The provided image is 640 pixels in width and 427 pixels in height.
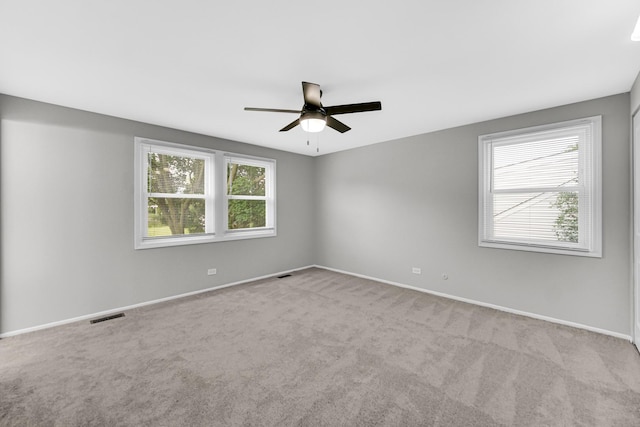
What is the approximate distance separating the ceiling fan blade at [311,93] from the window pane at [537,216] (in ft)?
9.44

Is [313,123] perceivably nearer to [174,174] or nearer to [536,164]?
[174,174]

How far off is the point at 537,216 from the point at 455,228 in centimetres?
96

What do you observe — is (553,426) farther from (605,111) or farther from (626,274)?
(605,111)

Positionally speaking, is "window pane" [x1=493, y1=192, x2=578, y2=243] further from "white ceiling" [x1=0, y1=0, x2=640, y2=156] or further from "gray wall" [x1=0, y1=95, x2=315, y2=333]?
"gray wall" [x1=0, y1=95, x2=315, y2=333]

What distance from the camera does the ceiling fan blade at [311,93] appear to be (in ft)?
7.04

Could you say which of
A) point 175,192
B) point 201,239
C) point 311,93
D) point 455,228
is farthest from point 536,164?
point 175,192

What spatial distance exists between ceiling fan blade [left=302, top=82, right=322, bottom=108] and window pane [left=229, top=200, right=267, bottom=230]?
283 centimetres

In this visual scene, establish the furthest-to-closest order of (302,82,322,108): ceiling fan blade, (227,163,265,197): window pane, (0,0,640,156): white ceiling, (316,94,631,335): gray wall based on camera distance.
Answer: (227,163,265,197): window pane → (316,94,631,335): gray wall → (302,82,322,108): ceiling fan blade → (0,0,640,156): white ceiling

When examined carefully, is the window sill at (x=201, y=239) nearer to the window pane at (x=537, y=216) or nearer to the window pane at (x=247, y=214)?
the window pane at (x=247, y=214)

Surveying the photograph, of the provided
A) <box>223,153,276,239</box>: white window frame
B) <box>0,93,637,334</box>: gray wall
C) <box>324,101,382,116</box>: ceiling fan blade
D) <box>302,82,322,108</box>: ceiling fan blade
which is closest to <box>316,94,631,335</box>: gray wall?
<box>0,93,637,334</box>: gray wall

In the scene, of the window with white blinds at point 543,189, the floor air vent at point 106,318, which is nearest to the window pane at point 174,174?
the floor air vent at point 106,318

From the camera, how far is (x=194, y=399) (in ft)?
6.00

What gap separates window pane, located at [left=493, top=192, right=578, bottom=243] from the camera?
3.07 m

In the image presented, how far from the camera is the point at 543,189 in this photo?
126 inches
